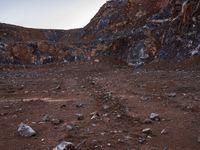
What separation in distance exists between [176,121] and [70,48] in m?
28.9

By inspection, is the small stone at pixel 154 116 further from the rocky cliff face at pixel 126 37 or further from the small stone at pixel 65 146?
the rocky cliff face at pixel 126 37

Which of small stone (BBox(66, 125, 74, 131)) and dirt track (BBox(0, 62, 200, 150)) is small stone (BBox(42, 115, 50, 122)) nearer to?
dirt track (BBox(0, 62, 200, 150))

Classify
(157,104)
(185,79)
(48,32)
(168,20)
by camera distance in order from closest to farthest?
(157,104) → (185,79) → (168,20) → (48,32)

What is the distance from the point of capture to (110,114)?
11.9 metres

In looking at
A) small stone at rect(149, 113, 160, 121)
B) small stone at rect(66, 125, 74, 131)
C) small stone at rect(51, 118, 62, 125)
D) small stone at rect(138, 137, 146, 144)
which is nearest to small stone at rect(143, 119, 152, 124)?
small stone at rect(149, 113, 160, 121)

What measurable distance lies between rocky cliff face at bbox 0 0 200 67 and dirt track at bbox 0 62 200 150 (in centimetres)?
1042

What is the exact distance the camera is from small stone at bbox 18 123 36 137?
1007cm

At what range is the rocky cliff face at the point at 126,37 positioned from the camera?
29344 millimetres

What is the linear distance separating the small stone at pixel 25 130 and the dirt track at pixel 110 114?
0.16 meters

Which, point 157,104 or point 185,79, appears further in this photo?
point 185,79

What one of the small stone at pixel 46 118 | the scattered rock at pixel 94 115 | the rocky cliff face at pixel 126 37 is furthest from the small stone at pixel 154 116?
the rocky cliff face at pixel 126 37

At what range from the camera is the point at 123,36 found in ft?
120

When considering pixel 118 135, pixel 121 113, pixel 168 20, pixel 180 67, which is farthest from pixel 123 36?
pixel 118 135

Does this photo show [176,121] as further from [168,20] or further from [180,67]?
[168,20]
